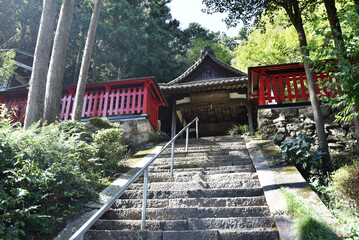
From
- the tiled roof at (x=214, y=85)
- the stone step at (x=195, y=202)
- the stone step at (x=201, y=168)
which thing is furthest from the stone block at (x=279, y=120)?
the stone step at (x=195, y=202)

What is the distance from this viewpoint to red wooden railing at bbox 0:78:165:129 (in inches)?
407

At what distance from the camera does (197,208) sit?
4.09m

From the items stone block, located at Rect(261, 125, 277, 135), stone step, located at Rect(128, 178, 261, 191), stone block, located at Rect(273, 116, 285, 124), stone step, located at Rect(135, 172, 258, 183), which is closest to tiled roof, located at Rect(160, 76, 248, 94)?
stone block, located at Rect(273, 116, 285, 124)

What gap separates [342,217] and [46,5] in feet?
28.4

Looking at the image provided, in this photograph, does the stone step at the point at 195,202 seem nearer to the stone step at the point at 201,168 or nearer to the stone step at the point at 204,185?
the stone step at the point at 204,185

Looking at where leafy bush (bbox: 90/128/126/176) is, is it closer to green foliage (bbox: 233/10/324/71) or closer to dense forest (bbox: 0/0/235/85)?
dense forest (bbox: 0/0/235/85)

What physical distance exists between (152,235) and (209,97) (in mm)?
9791

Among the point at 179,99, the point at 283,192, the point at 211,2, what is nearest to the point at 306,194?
the point at 283,192

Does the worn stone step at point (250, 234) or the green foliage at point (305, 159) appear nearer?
the worn stone step at point (250, 234)

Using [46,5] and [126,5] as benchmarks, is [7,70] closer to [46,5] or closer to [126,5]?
[46,5]

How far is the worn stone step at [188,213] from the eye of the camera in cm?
395

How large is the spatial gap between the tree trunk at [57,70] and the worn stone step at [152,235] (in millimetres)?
4679

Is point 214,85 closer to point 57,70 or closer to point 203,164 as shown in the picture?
point 203,164

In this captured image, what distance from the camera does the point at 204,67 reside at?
1475 cm
